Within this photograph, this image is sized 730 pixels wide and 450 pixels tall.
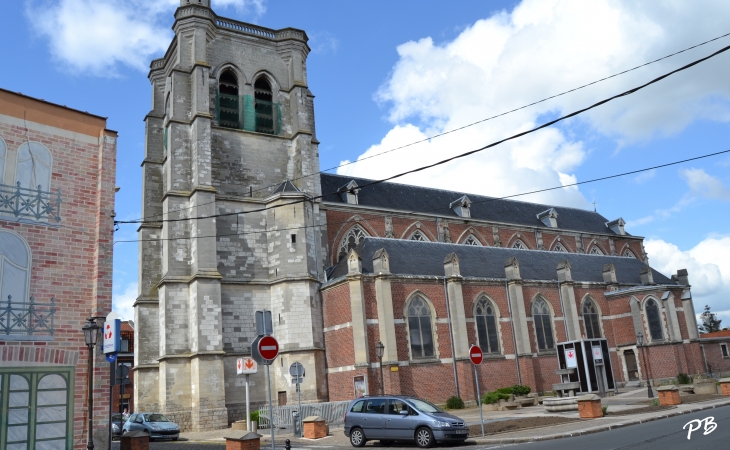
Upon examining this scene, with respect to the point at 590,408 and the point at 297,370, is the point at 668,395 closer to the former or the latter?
the point at 590,408

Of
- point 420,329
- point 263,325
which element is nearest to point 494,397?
point 420,329

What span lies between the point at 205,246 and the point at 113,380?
13.1 meters

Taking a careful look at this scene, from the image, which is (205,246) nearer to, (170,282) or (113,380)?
(170,282)

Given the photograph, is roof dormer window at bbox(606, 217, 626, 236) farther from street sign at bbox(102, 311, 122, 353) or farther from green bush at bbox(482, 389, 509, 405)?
street sign at bbox(102, 311, 122, 353)

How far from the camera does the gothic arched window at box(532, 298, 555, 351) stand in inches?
1416

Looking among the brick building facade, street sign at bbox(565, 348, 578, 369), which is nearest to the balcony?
street sign at bbox(565, 348, 578, 369)

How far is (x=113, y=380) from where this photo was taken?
18266 mm

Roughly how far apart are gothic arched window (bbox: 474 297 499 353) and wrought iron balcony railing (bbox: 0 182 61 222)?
25.6 metres

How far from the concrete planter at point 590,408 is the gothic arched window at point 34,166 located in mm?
17612

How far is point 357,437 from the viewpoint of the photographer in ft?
57.2

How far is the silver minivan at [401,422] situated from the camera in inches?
621

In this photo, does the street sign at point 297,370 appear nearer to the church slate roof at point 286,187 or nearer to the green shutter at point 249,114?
the church slate roof at point 286,187

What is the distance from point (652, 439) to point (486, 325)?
20420 millimetres

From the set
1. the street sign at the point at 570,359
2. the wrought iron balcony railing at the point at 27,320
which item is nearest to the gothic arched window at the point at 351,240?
the street sign at the point at 570,359
